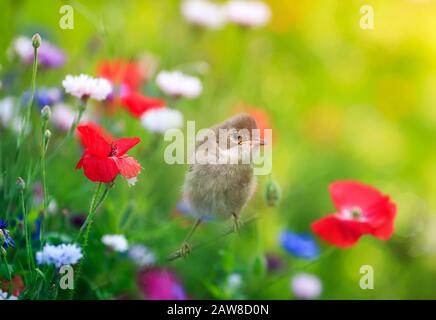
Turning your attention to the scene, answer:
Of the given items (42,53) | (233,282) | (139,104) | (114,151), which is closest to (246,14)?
(42,53)

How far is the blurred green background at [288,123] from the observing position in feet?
5.61

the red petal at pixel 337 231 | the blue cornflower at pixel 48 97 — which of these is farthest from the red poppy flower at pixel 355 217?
the blue cornflower at pixel 48 97

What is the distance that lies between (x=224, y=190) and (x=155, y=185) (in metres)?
0.75

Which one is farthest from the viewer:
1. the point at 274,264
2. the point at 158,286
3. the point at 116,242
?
the point at 274,264

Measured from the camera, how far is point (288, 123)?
2.76 m

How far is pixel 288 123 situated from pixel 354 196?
131 centimetres

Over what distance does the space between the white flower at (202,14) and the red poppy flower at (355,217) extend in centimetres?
87

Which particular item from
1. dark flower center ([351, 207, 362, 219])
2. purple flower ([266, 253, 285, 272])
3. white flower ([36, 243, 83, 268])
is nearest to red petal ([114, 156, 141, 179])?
white flower ([36, 243, 83, 268])

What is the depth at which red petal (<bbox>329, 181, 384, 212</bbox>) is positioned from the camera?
145 cm

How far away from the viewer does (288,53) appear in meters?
3.12

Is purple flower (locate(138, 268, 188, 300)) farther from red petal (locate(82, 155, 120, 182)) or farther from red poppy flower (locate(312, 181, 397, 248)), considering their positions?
red petal (locate(82, 155, 120, 182))

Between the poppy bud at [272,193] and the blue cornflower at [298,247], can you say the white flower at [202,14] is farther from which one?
the poppy bud at [272,193]

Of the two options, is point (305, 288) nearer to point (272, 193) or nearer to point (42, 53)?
point (272, 193)
